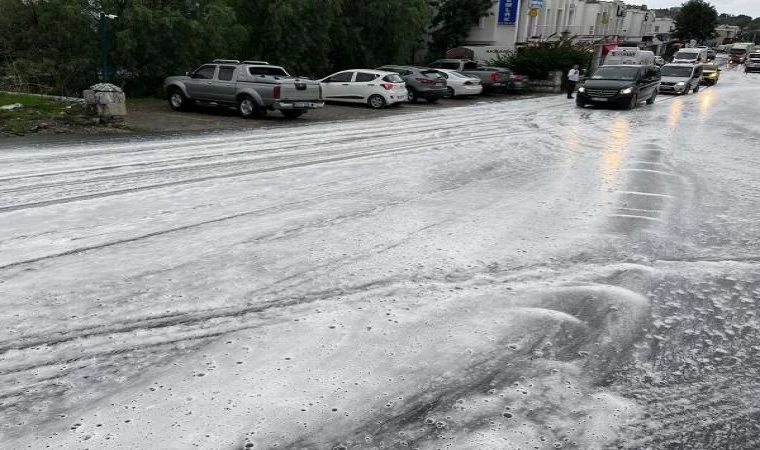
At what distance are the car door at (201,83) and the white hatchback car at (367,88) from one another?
5213mm

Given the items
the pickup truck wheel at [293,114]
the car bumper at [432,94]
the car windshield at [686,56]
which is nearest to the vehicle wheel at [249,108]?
the pickup truck wheel at [293,114]

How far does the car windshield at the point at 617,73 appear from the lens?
23.1m

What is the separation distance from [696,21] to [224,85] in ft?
346

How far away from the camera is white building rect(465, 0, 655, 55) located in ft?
150

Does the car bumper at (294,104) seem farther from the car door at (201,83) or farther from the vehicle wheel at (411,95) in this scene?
the vehicle wheel at (411,95)

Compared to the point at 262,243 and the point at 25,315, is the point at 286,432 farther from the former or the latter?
the point at 262,243

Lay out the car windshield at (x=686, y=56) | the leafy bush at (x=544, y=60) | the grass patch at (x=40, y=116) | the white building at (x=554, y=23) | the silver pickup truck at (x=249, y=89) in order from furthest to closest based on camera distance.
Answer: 1. the white building at (x=554, y=23)
2. the car windshield at (x=686, y=56)
3. the leafy bush at (x=544, y=60)
4. the silver pickup truck at (x=249, y=89)
5. the grass patch at (x=40, y=116)

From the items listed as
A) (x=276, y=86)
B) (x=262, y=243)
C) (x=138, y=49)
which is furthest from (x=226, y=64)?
(x=262, y=243)

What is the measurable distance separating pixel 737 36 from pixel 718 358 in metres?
190

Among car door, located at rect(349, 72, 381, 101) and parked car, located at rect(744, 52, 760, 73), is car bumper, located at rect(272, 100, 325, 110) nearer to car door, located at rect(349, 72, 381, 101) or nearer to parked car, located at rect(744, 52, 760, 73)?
car door, located at rect(349, 72, 381, 101)

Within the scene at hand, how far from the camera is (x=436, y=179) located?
923 cm

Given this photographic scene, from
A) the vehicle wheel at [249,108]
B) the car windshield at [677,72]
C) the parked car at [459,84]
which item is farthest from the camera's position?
the car windshield at [677,72]

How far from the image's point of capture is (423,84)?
82.8ft

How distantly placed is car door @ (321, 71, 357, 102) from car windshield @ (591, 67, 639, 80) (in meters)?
9.62
